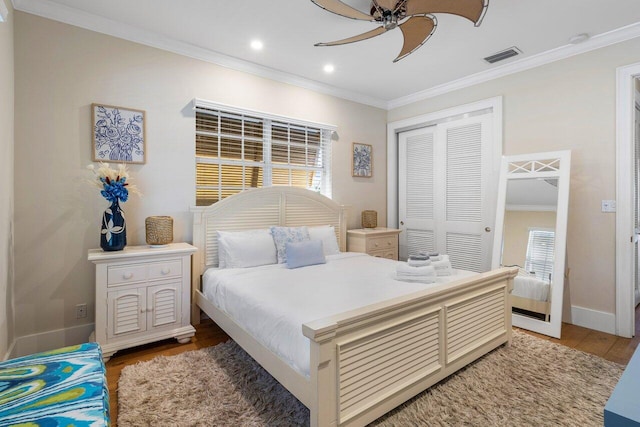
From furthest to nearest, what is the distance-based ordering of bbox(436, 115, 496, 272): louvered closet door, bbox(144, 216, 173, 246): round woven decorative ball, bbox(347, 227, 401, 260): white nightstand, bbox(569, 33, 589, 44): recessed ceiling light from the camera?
bbox(347, 227, 401, 260): white nightstand < bbox(436, 115, 496, 272): louvered closet door < bbox(569, 33, 589, 44): recessed ceiling light < bbox(144, 216, 173, 246): round woven decorative ball

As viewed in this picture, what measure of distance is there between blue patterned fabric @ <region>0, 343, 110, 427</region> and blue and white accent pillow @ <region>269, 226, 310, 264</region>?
1.79m

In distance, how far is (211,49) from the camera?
3.26 metres

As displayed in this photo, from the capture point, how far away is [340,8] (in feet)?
7.24

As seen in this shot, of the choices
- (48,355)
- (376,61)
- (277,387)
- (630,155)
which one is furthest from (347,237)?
(48,355)

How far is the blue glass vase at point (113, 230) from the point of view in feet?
8.32

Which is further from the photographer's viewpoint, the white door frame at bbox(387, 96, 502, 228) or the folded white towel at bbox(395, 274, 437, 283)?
the white door frame at bbox(387, 96, 502, 228)

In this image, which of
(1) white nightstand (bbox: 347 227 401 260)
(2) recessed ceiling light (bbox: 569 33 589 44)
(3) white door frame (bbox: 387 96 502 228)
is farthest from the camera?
(1) white nightstand (bbox: 347 227 401 260)

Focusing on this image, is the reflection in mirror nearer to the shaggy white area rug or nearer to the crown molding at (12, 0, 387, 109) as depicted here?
the shaggy white area rug

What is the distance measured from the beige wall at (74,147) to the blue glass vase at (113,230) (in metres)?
0.29

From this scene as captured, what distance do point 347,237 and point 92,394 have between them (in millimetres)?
3348

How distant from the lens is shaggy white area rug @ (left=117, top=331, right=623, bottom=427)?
5.74 ft

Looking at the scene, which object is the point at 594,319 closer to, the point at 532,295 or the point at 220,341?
the point at 532,295

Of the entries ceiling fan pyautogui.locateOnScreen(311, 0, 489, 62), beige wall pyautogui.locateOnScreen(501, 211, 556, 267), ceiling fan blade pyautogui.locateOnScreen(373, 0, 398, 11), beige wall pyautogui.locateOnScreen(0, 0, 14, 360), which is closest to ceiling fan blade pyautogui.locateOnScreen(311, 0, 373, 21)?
ceiling fan pyautogui.locateOnScreen(311, 0, 489, 62)

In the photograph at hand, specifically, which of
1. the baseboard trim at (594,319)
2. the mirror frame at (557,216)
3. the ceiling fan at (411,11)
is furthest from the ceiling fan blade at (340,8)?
the baseboard trim at (594,319)
